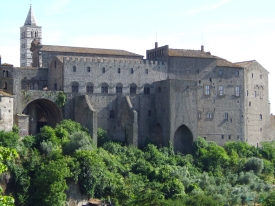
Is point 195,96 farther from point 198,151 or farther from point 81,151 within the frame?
point 81,151

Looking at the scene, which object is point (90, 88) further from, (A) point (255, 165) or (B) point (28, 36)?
(B) point (28, 36)

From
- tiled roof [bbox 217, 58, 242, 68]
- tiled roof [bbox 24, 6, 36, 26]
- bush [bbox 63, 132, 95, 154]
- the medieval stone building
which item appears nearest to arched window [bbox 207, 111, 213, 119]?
the medieval stone building

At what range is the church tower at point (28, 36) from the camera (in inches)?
3580

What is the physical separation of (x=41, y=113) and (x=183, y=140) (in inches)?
567

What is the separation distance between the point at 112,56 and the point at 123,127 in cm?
846

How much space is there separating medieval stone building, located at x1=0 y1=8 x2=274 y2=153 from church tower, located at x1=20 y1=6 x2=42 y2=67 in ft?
93.3

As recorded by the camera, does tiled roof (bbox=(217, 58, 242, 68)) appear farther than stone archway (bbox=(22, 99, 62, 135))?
Yes

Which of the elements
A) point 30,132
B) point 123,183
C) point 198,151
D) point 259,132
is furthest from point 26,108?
point 259,132

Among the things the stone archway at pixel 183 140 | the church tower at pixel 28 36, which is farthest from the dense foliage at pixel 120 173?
the church tower at pixel 28 36

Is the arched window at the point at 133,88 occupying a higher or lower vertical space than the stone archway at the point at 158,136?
higher

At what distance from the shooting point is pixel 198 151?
58.8 metres

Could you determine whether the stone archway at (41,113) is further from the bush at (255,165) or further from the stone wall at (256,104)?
the stone wall at (256,104)

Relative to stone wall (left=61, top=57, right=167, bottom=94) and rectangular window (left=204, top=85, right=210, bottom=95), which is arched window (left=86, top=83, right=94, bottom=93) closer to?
stone wall (left=61, top=57, right=167, bottom=94)

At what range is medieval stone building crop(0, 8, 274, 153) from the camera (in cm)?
5575
